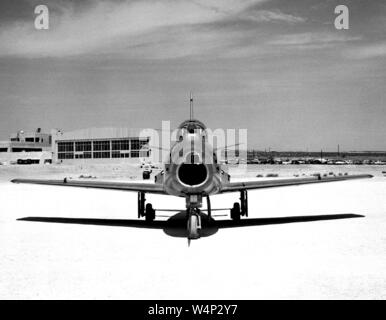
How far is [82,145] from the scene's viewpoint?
106562 millimetres

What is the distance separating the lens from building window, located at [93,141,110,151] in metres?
103

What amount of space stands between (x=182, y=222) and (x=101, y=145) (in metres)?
90.7

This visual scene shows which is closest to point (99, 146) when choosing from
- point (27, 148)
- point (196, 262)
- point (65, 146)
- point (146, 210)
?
point (65, 146)

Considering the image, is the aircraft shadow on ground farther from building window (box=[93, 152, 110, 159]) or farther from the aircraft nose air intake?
building window (box=[93, 152, 110, 159])

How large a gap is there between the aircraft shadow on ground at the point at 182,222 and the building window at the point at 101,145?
8673cm

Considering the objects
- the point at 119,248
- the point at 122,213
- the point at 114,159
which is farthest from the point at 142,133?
the point at 119,248

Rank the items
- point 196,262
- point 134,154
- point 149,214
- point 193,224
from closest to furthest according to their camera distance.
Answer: point 196,262, point 193,224, point 149,214, point 134,154

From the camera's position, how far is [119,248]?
1141 cm

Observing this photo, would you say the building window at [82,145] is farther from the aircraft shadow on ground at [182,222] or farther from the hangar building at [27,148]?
the aircraft shadow on ground at [182,222]

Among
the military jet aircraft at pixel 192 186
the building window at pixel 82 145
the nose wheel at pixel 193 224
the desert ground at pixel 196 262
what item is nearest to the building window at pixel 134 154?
the building window at pixel 82 145

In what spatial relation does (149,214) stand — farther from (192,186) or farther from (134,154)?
(134,154)

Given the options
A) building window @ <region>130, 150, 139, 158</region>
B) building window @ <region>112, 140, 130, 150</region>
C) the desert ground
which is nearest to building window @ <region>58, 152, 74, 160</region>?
building window @ <region>112, 140, 130, 150</region>

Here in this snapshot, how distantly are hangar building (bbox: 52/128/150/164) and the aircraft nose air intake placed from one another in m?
83.1

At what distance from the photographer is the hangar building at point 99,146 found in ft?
325
